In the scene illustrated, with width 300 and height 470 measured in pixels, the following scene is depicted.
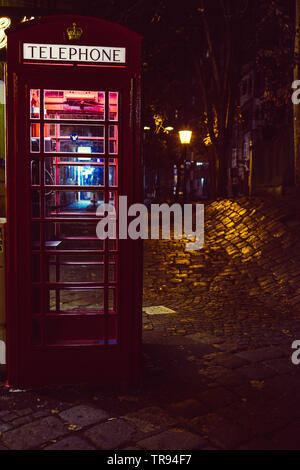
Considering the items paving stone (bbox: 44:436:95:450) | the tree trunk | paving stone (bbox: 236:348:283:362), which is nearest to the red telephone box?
paving stone (bbox: 44:436:95:450)

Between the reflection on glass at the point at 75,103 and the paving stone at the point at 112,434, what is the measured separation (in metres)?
2.54

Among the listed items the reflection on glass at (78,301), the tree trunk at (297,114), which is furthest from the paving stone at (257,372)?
the tree trunk at (297,114)

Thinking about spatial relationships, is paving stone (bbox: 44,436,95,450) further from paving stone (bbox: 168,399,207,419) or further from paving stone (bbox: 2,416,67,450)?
paving stone (bbox: 168,399,207,419)

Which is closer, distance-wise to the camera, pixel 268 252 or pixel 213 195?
pixel 268 252

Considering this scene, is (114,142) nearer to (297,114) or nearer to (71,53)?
(71,53)

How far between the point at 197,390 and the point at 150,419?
2.24ft

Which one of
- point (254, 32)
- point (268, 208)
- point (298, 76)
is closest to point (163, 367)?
point (268, 208)

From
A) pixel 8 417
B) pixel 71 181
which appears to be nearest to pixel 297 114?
pixel 71 181

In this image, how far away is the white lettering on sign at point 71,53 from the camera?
3820 mm

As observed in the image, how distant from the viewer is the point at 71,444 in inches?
125

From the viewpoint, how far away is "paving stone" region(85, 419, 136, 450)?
316cm

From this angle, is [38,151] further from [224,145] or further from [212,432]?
[224,145]

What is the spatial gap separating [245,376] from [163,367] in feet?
2.56

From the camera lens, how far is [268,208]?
12.8 m
